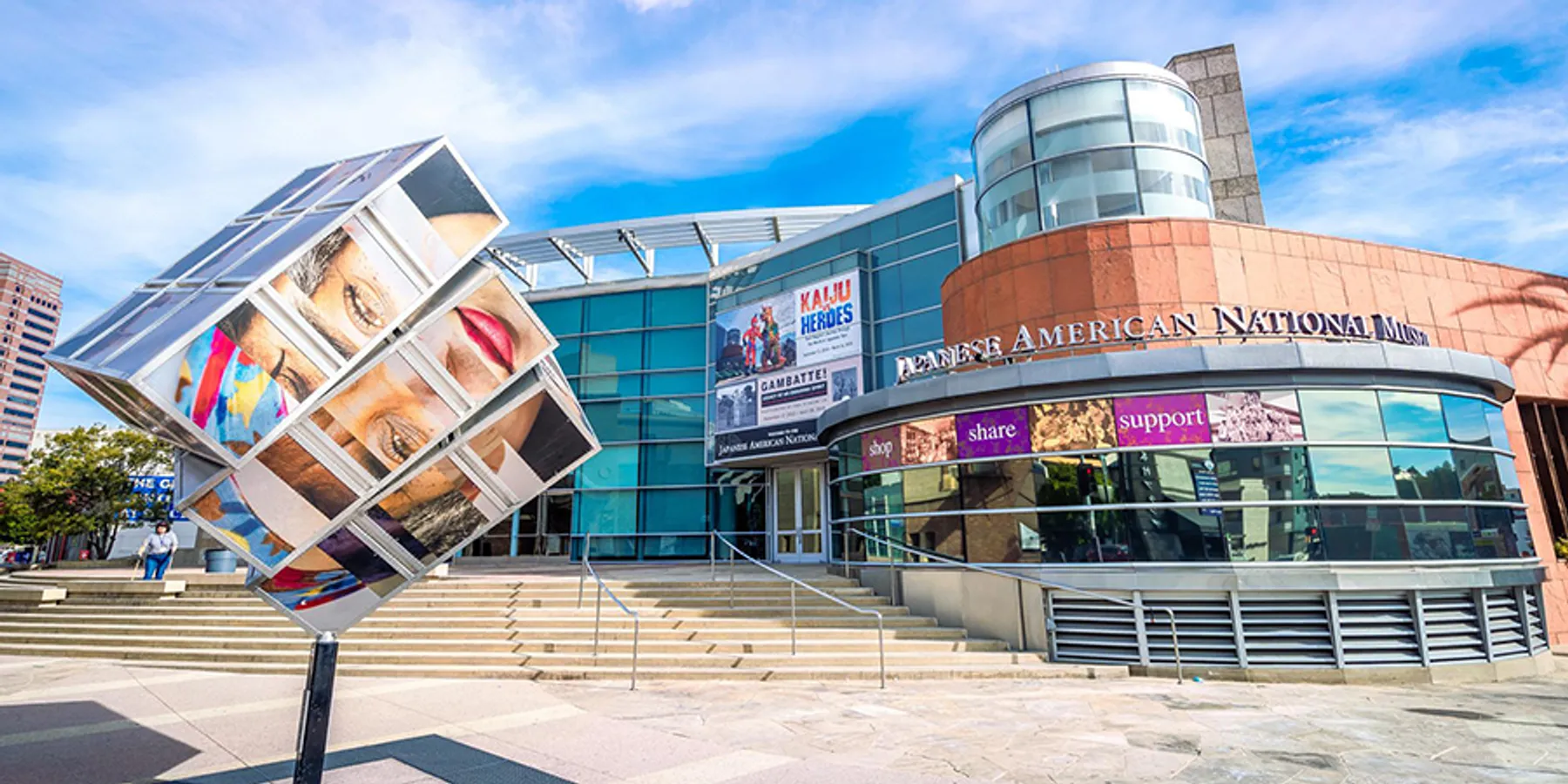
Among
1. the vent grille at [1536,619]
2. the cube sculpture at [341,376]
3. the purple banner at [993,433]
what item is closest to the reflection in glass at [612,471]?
the purple banner at [993,433]

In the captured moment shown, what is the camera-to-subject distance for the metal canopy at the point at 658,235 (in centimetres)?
2775

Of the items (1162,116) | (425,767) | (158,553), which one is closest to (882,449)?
(1162,116)

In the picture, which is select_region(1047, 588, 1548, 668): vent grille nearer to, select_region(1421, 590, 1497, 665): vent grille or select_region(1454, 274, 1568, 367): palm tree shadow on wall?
select_region(1421, 590, 1497, 665): vent grille

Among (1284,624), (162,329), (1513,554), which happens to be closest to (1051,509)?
(1284,624)

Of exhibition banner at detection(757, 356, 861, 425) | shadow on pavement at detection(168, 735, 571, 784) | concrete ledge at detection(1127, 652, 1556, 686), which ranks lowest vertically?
concrete ledge at detection(1127, 652, 1556, 686)

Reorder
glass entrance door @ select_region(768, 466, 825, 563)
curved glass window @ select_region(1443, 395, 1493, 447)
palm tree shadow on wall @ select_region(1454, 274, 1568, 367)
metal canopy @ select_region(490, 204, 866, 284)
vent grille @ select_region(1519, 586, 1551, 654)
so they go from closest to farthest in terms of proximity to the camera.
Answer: curved glass window @ select_region(1443, 395, 1493, 447)
vent grille @ select_region(1519, 586, 1551, 654)
palm tree shadow on wall @ select_region(1454, 274, 1568, 367)
glass entrance door @ select_region(768, 466, 825, 563)
metal canopy @ select_region(490, 204, 866, 284)

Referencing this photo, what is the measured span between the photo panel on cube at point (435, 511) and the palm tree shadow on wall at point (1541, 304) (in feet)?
66.7

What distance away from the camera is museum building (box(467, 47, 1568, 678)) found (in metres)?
11.2

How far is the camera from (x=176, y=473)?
4.18m

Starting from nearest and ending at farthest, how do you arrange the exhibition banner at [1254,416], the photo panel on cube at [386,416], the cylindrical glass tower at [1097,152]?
1. the photo panel on cube at [386,416]
2. the exhibition banner at [1254,416]
3. the cylindrical glass tower at [1097,152]

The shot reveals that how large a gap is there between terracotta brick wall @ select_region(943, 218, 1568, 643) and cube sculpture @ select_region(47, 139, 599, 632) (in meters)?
11.8

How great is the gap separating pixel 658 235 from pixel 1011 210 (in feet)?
52.5

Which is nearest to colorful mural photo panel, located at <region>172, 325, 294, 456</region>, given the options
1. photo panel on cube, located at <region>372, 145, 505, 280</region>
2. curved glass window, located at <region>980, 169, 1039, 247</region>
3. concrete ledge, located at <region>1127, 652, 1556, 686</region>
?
photo panel on cube, located at <region>372, 145, 505, 280</region>

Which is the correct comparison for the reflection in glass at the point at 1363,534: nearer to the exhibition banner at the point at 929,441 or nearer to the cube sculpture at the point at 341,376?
the exhibition banner at the point at 929,441
